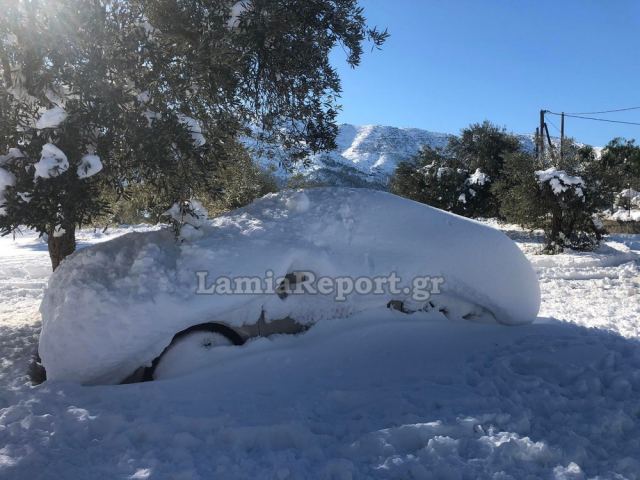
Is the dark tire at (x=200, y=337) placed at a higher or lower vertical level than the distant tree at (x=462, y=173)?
lower

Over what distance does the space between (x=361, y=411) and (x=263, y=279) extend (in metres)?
1.29

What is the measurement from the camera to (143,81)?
13.1ft

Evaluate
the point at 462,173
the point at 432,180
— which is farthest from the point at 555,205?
the point at 432,180

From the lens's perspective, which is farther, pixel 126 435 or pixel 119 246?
pixel 119 246

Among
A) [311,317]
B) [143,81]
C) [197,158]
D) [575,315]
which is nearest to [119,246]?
[197,158]

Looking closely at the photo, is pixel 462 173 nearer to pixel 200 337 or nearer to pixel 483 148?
pixel 483 148

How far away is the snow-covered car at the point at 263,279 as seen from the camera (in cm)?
353

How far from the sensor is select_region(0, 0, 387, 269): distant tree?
364 centimetres

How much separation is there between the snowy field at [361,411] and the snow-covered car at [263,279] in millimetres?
181

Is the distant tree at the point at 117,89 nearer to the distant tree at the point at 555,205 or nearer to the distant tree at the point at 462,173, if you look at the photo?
the distant tree at the point at 555,205

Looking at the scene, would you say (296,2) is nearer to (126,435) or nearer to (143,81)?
(143,81)

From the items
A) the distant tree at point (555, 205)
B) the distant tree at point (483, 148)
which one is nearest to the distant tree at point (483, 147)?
the distant tree at point (483, 148)

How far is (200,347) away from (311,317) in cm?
91

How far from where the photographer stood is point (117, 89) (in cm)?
377
